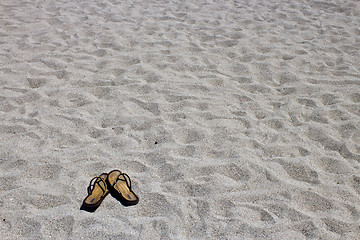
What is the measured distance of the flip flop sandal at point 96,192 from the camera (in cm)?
244

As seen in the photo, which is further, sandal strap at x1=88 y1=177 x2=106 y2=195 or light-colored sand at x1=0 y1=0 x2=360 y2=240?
sandal strap at x1=88 y1=177 x2=106 y2=195

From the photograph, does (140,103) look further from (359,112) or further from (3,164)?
(359,112)

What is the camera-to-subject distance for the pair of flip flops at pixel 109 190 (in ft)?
8.07

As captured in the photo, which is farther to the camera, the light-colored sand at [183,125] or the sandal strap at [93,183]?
the sandal strap at [93,183]

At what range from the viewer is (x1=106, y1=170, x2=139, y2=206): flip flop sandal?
8.20ft

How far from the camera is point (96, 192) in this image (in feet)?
8.30

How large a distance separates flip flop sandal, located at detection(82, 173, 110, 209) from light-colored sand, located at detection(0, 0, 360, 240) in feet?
0.21

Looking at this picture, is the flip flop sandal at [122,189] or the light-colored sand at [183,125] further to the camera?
the flip flop sandal at [122,189]

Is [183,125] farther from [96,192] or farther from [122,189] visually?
[96,192]

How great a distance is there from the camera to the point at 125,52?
460 cm

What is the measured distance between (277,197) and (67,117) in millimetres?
1929

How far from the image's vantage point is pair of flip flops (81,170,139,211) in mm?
2459

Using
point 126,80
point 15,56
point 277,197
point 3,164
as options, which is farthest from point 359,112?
point 15,56

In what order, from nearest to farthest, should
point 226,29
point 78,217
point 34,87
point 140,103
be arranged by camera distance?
point 78,217
point 140,103
point 34,87
point 226,29
